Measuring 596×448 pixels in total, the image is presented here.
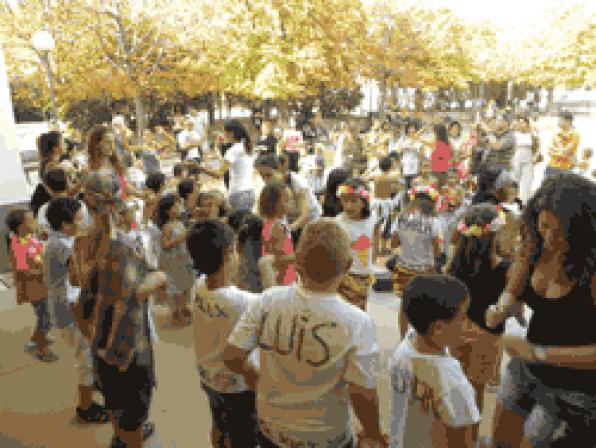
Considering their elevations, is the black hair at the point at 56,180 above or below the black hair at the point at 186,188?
above

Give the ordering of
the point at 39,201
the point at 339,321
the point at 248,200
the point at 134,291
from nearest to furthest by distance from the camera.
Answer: the point at 339,321 < the point at 134,291 < the point at 39,201 < the point at 248,200

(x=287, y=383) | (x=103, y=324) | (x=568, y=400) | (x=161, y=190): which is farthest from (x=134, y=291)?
(x=161, y=190)

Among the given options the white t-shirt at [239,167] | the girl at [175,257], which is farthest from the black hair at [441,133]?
the girl at [175,257]

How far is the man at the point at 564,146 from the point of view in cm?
825

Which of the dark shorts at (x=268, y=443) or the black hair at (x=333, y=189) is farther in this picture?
the black hair at (x=333, y=189)

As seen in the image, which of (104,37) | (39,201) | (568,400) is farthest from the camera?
(104,37)

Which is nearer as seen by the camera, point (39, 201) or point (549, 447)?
point (549, 447)

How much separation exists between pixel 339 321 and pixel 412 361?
19.1 inches

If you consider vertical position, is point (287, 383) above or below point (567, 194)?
below

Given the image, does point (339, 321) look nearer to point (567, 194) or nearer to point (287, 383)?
point (287, 383)

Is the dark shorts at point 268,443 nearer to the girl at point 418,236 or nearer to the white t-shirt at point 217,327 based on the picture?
the white t-shirt at point 217,327

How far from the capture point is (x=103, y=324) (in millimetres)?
2447

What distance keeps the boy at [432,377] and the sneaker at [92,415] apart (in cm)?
237

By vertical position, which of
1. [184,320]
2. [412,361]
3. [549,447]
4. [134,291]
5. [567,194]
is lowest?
[184,320]
